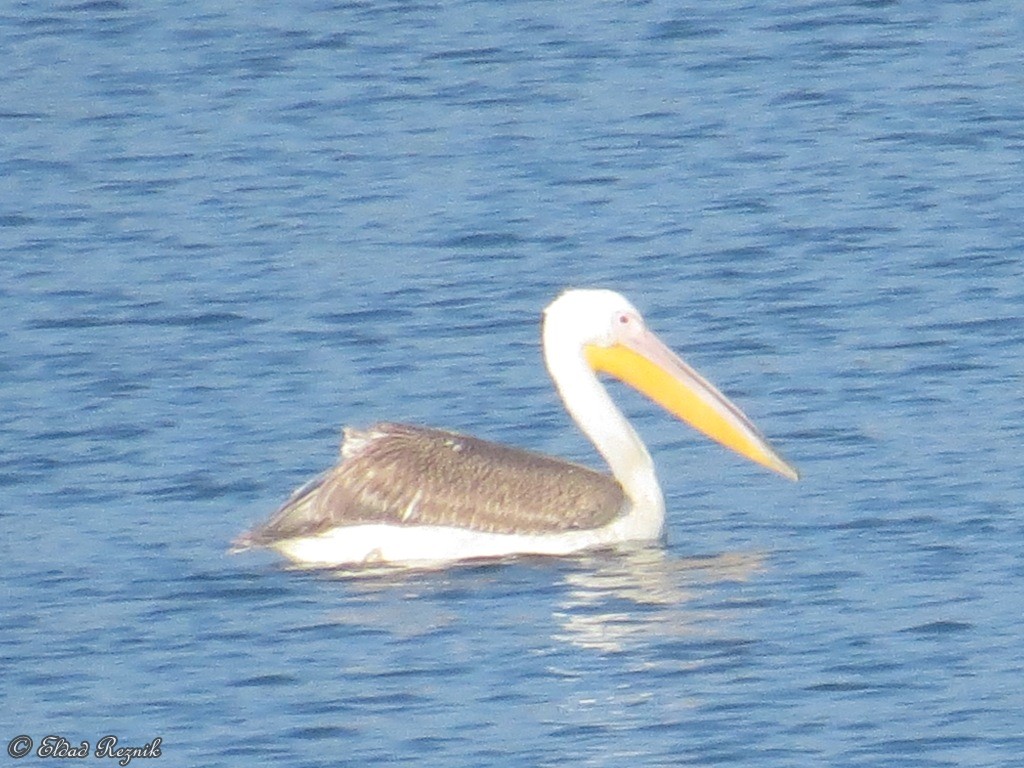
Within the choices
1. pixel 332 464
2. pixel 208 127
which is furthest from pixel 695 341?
pixel 208 127

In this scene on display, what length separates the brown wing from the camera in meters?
9.88

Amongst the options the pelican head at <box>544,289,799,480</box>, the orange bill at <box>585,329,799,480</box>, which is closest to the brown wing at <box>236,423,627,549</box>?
the pelican head at <box>544,289,799,480</box>

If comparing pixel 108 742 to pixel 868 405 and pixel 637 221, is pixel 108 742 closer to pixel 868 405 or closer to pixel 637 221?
pixel 868 405

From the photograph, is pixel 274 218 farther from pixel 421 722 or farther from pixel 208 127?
pixel 421 722

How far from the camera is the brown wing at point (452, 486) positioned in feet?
32.4

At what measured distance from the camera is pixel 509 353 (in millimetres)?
12102

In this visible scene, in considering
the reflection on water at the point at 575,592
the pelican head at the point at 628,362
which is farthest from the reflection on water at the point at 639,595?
the pelican head at the point at 628,362

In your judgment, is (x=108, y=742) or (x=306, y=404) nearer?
(x=108, y=742)

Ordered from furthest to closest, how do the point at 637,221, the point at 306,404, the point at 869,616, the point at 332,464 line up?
the point at 637,221, the point at 306,404, the point at 332,464, the point at 869,616

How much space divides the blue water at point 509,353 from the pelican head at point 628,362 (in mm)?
251

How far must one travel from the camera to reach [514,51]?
1789cm

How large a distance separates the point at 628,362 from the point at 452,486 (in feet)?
3.20

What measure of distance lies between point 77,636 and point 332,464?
2.10 m

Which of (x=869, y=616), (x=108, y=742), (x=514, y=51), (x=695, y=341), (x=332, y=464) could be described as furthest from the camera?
(x=514, y=51)
